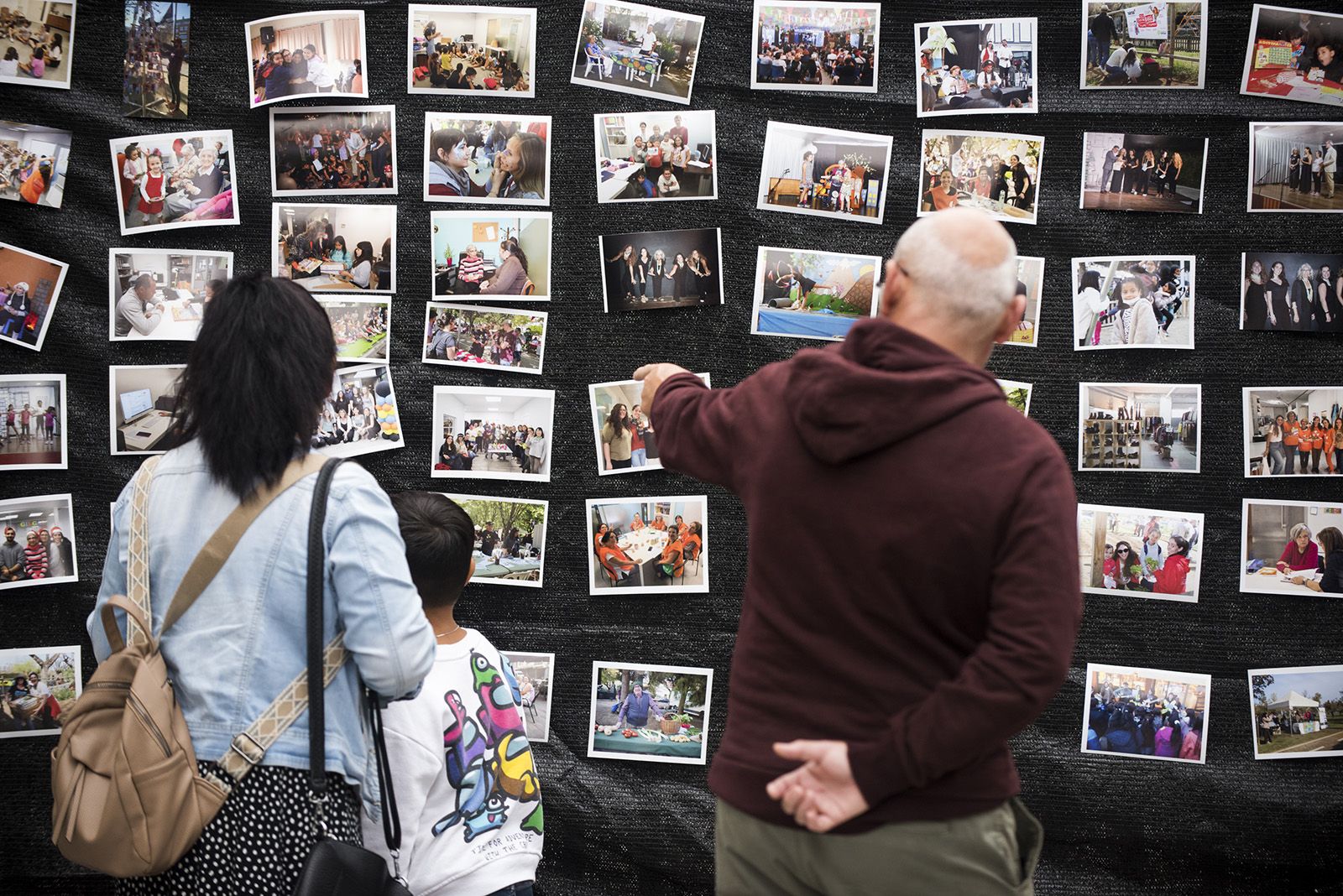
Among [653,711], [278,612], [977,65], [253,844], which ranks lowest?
[653,711]

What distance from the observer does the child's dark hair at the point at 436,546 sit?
2031 millimetres

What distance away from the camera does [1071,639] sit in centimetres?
144

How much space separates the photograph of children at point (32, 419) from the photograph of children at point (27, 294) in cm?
10

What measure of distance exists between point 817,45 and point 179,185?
1572 millimetres

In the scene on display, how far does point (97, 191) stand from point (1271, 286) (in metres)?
2.84

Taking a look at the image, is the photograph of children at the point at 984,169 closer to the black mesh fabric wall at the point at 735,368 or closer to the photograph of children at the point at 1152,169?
the black mesh fabric wall at the point at 735,368

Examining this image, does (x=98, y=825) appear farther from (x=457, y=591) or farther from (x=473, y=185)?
(x=473, y=185)

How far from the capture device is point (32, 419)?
2715 millimetres

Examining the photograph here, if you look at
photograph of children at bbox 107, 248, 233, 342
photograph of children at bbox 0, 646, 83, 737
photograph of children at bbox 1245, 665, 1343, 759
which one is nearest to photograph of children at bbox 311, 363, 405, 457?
photograph of children at bbox 107, 248, 233, 342

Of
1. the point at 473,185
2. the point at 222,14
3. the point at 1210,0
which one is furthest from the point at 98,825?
the point at 1210,0

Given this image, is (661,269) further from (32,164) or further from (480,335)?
(32,164)

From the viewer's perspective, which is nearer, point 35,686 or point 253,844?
point 253,844

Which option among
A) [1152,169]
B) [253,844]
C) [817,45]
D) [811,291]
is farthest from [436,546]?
[1152,169]

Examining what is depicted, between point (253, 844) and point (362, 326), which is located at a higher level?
point (362, 326)
